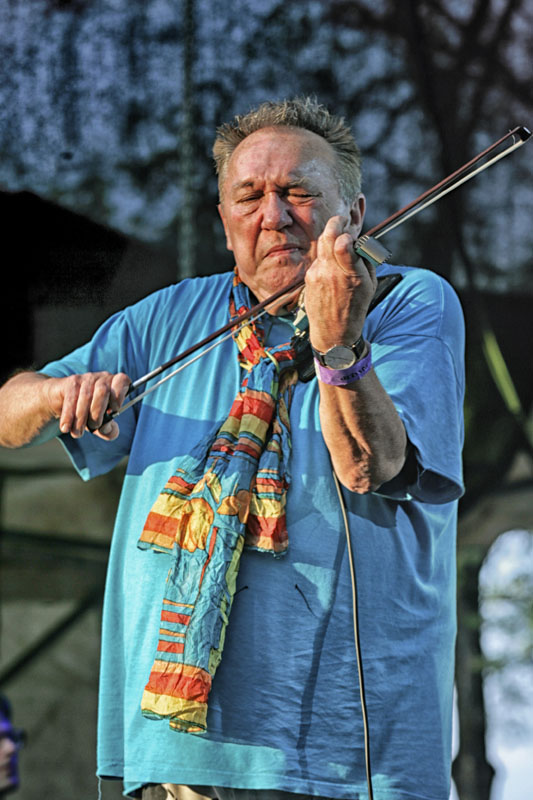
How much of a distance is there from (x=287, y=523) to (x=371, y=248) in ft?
1.36

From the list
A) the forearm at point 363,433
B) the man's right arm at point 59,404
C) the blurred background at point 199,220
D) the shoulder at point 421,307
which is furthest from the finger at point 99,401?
A: the blurred background at point 199,220

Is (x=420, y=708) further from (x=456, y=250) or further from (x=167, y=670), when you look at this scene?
(x=456, y=250)

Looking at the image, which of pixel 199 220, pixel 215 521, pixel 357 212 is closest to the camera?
pixel 215 521

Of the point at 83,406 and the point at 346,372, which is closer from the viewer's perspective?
the point at 346,372

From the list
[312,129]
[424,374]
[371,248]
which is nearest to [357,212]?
[312,129]

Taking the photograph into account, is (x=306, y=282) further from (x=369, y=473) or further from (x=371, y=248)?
(x=369, y=473)

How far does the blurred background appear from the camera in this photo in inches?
79.7

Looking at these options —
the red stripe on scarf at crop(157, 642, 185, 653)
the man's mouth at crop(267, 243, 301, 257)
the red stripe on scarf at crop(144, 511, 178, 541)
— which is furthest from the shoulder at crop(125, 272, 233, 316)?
the red stripe on scarf at crop(157, 642, 185, 653)

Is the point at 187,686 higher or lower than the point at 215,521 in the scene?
lower

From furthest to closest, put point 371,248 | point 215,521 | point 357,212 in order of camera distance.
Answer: point 357,212 → point 215,521 → point 371,248

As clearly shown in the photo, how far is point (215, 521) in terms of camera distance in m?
1.28

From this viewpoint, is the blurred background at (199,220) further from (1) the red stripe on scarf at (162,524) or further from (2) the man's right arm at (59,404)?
(1) the red stripe on scarf at (162,524)

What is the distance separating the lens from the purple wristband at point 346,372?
1107mm

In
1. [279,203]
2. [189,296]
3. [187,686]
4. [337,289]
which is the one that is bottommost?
[187,686]
